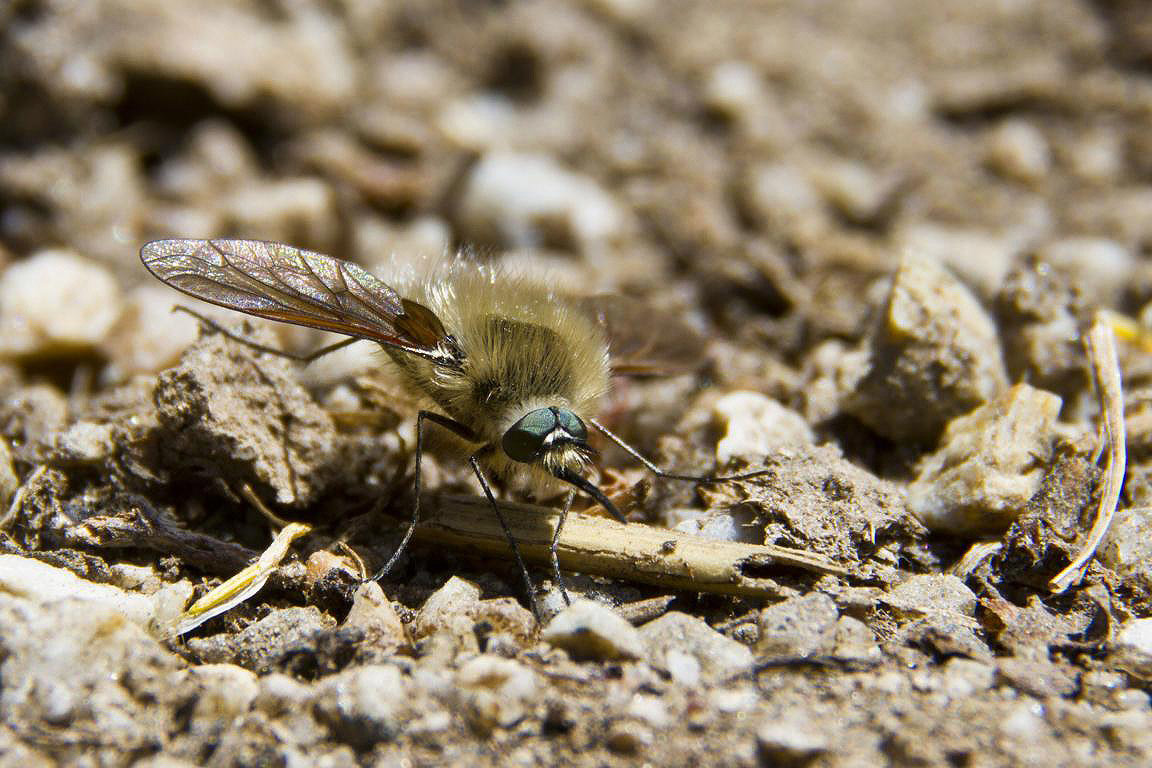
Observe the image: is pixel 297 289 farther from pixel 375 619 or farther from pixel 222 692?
pixel 222 692

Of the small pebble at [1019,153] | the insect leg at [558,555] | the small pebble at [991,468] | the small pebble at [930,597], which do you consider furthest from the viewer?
the small pebble at [1019,153]

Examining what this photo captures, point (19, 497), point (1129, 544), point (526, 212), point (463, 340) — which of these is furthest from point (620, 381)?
point (19, 497)

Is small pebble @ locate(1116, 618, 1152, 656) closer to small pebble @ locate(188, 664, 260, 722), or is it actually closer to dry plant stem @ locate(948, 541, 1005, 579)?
dry plant stem @ locate(948, 541, 1005, 579)

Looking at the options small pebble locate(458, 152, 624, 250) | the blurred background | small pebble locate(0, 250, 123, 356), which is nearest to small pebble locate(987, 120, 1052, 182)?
the blurred background

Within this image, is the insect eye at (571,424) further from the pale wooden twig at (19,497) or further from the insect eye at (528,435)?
the pale wooden twig at (19,497)

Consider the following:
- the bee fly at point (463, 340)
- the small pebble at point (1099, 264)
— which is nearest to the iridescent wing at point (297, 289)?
the bee fly at point (463, 340)
